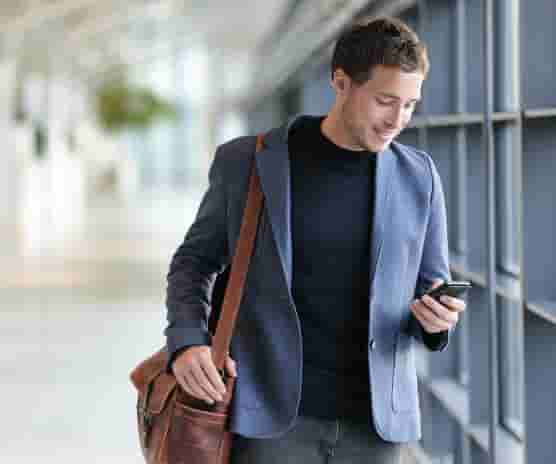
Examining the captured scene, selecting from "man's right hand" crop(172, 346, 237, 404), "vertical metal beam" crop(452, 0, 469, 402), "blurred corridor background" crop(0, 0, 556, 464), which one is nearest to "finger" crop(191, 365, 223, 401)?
"man's right hand" crop(172, 346, 237, 404)

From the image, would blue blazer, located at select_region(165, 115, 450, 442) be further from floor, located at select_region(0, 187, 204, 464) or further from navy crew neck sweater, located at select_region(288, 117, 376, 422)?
floor, located at select_region(0, 187, 204, 464)

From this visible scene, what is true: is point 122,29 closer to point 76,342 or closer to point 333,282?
point 76,342

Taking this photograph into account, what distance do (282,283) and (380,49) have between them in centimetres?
45

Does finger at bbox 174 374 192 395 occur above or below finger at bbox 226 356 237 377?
below

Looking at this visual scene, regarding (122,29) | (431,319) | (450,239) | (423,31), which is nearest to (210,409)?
(431,319)

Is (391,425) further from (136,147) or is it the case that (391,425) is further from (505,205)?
(136,147)

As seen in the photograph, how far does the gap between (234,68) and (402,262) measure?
4432 cm

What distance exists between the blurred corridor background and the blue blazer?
33.5 inches

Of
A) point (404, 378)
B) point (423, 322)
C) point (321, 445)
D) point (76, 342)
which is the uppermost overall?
point (423, 322)

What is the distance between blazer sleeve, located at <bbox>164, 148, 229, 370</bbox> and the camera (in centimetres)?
207

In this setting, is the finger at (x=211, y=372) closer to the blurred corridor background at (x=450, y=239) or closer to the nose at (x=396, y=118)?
the nose at (x=396, y=118)

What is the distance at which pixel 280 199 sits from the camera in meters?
2.01

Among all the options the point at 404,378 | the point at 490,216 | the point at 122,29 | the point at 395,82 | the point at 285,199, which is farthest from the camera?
the point at 122,29

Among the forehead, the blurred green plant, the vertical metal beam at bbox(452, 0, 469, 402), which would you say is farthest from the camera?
the blurred green plant
